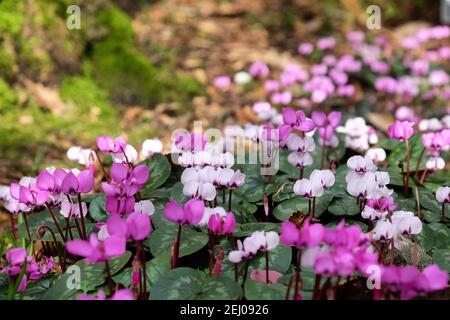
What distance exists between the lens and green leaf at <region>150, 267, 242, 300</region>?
170cm

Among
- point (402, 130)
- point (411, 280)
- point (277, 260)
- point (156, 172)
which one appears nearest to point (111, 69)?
point (156, 172)

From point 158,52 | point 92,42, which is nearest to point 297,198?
point 92,42

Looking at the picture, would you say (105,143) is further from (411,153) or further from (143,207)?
(411,153)

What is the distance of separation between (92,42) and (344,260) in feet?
11.9

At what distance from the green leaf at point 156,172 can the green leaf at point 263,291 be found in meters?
0.76

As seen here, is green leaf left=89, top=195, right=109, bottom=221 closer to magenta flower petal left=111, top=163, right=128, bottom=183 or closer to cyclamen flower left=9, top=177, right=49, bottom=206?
cyclamen flower left=9, top=177, right=49, bottom=206

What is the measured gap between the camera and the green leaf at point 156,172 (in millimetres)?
2391

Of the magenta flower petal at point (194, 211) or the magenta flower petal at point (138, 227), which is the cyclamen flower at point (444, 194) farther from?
the magenta flower petal at point (138, 227)

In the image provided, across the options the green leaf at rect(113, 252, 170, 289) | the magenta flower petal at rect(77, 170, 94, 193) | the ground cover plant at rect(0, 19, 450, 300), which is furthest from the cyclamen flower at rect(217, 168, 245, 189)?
the magenta flower petal at rect(77, 170, 94, 193)

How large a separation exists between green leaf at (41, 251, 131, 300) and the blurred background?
159cm

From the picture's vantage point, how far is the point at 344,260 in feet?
4.66

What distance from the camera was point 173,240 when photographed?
6.54ft

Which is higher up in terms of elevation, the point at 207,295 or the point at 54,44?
the point at 54,44
